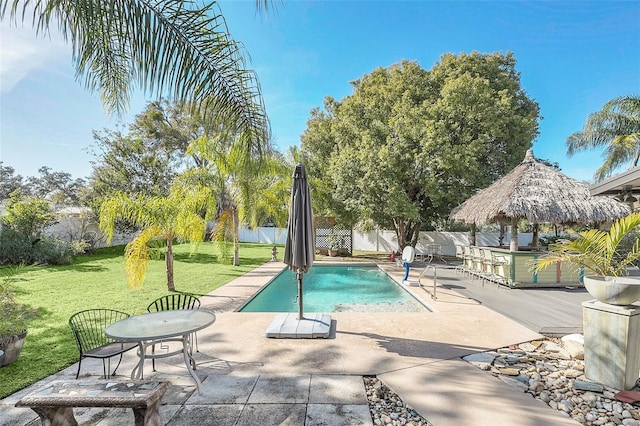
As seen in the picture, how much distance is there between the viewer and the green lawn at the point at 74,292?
14.2ft

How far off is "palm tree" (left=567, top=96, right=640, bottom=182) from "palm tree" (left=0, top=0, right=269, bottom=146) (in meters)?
21.6

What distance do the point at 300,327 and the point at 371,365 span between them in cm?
166

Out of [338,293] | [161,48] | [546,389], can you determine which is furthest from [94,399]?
[338,293]

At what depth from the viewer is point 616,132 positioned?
17.7 m

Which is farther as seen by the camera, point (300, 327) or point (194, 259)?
point (194, 259)

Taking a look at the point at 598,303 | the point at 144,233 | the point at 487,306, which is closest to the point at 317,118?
the point at 144,233

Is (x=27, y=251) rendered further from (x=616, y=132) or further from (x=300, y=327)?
(x=616, y=132)

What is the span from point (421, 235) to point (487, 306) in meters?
12.3

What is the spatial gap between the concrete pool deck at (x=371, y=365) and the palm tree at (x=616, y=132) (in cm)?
1764

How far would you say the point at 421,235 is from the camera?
63.5 feet

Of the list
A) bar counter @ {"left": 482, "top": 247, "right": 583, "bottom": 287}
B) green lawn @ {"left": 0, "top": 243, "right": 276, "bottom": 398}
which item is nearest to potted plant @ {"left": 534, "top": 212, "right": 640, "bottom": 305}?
bar counter @ {"left": 482, "top": 247, "right": 583, "bottom": 287}

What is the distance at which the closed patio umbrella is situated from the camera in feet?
18.0

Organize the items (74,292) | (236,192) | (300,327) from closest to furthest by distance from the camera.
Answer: (300,327)
(74,292)
(236,192)

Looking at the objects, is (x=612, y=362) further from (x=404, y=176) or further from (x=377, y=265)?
(x=404, y=176)
